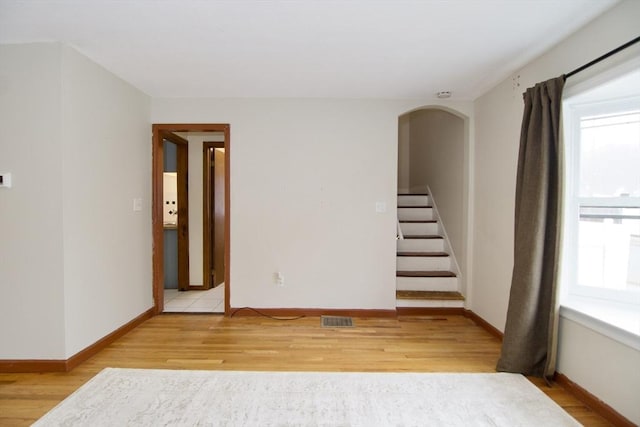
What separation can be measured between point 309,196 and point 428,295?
1.82 m

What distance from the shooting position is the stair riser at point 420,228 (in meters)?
4.16

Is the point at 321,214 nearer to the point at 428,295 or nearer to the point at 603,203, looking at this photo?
the point at 428,295

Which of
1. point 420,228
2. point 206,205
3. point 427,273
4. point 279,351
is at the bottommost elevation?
point 279,351

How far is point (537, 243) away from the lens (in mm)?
2066

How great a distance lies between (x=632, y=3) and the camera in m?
1.62

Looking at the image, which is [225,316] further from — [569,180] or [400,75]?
[569,180]

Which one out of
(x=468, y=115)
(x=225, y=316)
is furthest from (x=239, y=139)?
(x=468, y=115)

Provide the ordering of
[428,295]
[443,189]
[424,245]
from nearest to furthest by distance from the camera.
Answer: [428,295]
[424,245]
[443,189]

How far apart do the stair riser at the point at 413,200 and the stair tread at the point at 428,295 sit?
5.22 ft

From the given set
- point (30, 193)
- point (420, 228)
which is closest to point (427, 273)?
point (420, 228)

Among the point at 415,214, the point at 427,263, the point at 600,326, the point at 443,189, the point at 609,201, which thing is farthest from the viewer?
the point at 415,214

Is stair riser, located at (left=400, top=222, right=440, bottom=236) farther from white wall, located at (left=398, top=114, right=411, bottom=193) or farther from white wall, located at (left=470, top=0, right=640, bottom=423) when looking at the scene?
white wall, located at (left=398, top=114, right=411, bottom=193)

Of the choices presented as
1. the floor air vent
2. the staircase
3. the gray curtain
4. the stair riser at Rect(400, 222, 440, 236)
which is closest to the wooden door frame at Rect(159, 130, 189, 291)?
the floor air vent

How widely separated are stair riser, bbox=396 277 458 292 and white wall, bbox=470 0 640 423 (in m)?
0.29
